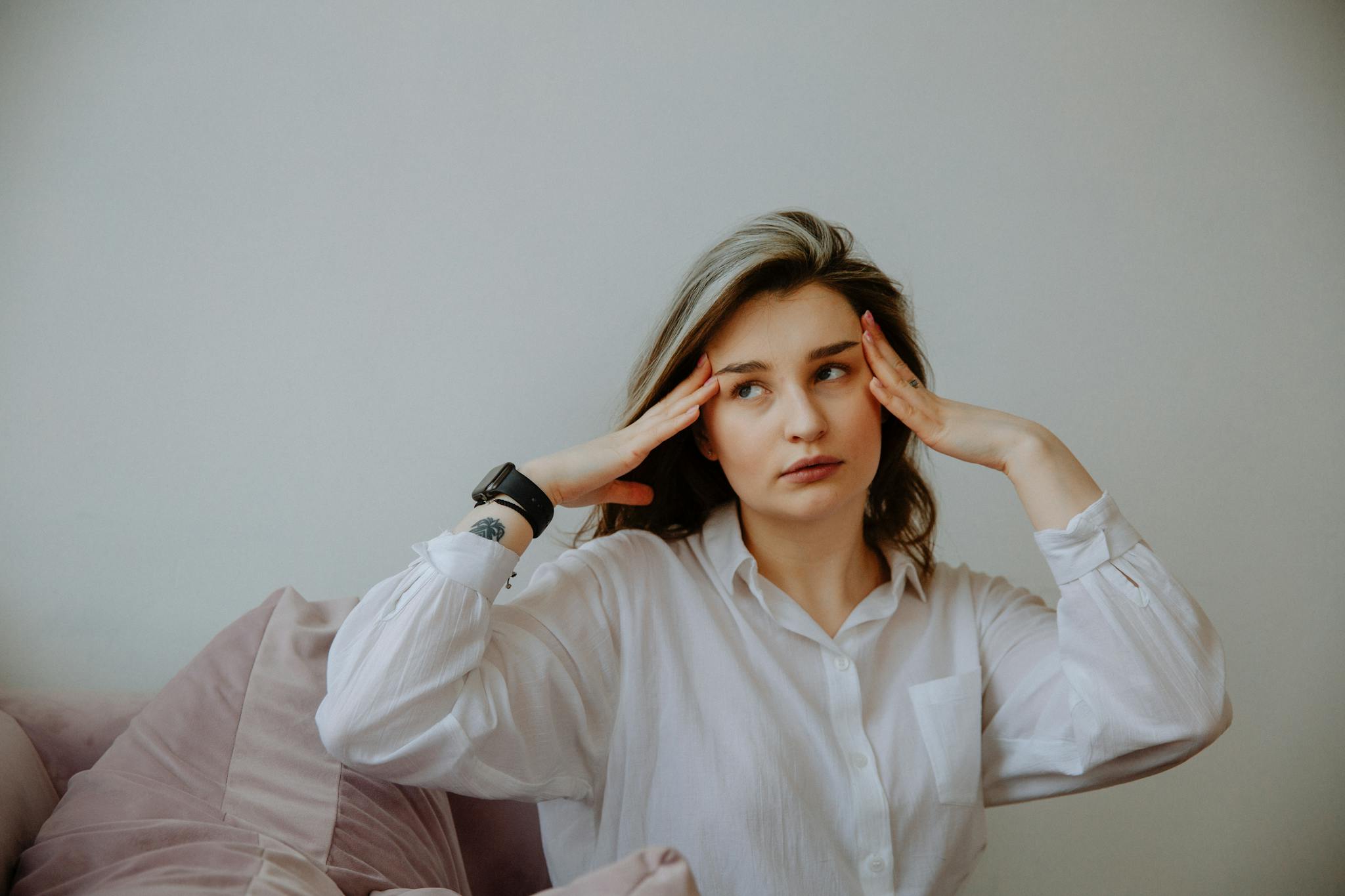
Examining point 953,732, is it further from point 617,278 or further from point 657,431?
point 617,278

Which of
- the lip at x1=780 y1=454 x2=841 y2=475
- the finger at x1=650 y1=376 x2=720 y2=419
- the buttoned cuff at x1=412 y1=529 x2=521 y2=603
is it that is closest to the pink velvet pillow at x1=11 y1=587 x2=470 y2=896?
the buttoned cuff at x1=412 y1=529 x2=521 y2=603

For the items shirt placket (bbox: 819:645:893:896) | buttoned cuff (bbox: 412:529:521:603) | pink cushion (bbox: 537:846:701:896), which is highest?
buttoned cuff (bbox: 412:529:521:603)

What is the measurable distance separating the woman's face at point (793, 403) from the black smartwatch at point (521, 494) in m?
0.29

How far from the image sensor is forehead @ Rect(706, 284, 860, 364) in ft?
4.49

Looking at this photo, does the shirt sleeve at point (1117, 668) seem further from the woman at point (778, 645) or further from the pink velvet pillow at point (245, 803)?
the pink velvet pillow at point (245, 803)

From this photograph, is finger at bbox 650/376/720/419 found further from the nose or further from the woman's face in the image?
the nose

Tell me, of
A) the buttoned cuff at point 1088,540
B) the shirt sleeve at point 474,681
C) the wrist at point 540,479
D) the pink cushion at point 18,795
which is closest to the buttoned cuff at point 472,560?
the shirt sleeve at point 474,681

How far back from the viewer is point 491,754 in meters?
1.21

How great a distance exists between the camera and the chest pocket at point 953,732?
1.36 meters

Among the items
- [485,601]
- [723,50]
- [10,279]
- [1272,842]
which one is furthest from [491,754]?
[1272,842]

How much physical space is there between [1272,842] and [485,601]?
5.81ft

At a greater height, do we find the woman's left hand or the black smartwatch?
the woman's left hand

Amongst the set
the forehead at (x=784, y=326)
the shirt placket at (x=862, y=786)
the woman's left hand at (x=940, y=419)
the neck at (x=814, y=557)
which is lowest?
the shirt placket at (x=862, y=786)

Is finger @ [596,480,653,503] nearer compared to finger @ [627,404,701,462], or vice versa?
Answer: finger @ [627,404,701,462]
